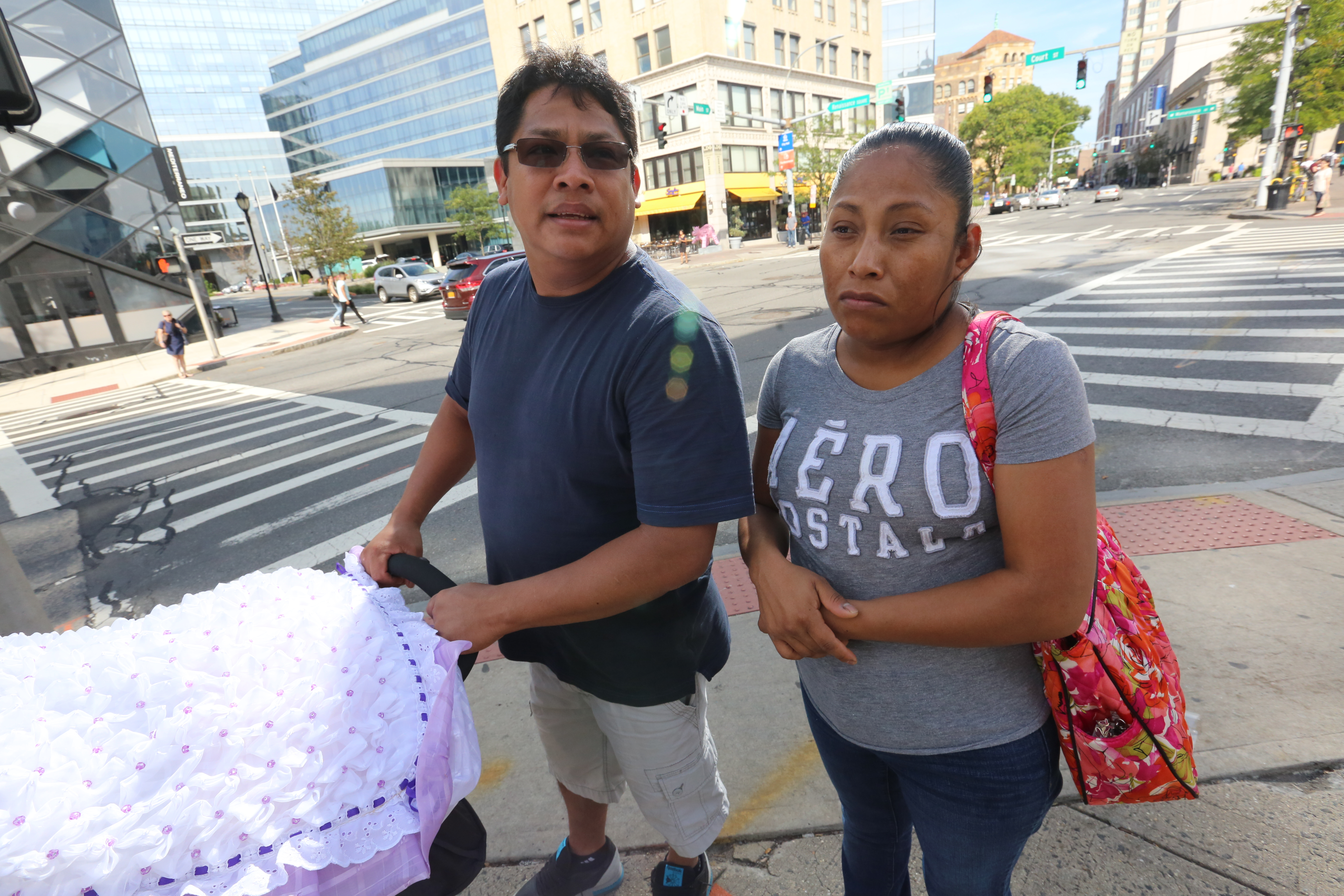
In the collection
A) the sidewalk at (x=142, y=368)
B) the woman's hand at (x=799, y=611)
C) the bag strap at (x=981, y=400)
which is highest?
the bag strap at (x=981, y=400)

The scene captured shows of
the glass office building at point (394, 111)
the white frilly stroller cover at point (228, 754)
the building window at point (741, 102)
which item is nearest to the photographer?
the white frilly stroller cover at point (228, 754)

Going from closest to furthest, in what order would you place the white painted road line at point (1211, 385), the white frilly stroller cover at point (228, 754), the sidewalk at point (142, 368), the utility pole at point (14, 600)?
the white frilly stroller cover at point (228, 754)
the utility pole at point (14, 600)
the white painted road line at point (1211, 385)
the sidewalk at point (142, 368)

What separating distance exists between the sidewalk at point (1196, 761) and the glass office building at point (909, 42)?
66.1m

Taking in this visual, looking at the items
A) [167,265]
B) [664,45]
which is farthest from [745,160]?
[167,265]

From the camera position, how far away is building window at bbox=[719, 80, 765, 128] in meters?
42.8

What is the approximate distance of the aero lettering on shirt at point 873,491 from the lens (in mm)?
1255

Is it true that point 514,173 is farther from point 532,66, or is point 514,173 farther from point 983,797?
point 983,797

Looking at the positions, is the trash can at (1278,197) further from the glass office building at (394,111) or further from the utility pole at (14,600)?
the glass office building at (394,111)

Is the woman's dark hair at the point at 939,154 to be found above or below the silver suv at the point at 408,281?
above

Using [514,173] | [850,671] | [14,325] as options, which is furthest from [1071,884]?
[14,325]

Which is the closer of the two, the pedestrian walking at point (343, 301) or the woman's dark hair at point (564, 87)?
the woman's dark hair at point (564, 87)

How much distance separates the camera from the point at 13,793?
939 mm

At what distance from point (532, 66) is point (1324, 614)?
4.04 metres

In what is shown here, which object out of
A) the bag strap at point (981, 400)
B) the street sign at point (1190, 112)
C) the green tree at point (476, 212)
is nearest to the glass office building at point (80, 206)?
the bag strap at point (981, 400)
